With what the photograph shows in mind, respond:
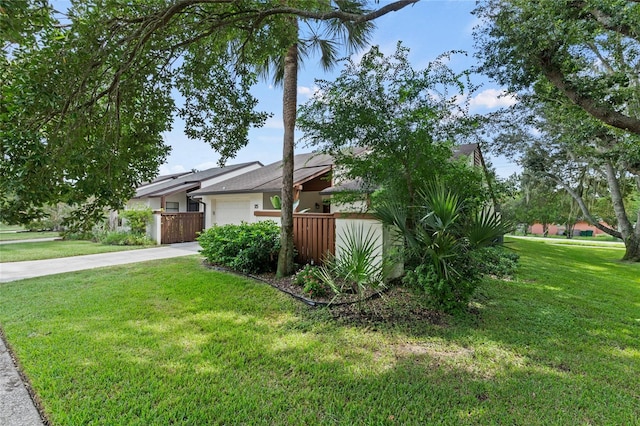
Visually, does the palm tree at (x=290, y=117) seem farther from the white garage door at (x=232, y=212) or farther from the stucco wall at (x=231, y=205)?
the white garage door at (x=232, y=212)

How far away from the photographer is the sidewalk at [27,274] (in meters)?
2.51

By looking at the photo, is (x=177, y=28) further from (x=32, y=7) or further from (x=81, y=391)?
(x=81, y=391)

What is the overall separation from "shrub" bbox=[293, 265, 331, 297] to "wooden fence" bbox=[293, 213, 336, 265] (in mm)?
890

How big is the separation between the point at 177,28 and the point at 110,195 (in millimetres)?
2554

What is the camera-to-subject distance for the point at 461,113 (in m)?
5.11

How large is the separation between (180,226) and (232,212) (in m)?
2.64

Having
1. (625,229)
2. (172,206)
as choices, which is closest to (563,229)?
(625,229)

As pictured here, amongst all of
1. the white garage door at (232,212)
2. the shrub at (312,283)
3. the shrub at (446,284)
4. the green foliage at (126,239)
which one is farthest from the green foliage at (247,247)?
the green foliage at (126,239)

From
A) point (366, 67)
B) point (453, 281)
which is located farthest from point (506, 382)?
point (366, 67)

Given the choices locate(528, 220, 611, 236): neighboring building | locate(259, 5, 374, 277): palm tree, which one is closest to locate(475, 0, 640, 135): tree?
locate(259, 5, 374, 277): palm tree

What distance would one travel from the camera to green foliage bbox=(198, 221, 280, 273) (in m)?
6.96

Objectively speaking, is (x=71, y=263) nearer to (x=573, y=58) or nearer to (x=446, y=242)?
(x=446, y=242)

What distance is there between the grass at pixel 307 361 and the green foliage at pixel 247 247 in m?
1.25

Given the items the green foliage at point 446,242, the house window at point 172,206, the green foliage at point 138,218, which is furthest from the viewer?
the house window at point 172,206
